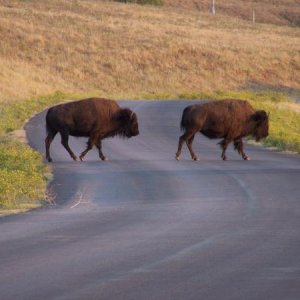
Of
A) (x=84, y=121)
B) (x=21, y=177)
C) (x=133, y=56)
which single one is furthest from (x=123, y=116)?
(x=133, y=56)

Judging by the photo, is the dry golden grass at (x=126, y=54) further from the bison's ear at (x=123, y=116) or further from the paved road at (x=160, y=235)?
the paved road at (x=160, y=235)

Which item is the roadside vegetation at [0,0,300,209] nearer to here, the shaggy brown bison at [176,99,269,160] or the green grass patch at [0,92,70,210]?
the shaggy brown bison at [176,99,269,160]

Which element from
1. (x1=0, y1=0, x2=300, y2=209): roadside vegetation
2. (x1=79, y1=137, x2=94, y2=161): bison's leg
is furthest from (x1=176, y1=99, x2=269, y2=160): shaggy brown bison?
(x1=0, y1=0, x2=300, y2=209): roadside vegetation

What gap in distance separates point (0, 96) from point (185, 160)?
36817 mm

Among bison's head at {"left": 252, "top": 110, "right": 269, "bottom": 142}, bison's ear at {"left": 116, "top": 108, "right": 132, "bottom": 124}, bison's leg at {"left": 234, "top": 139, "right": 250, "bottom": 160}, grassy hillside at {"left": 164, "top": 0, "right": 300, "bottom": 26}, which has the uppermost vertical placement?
→ bison's ear at {"left": 116, "top": 108, "right": 132, "bottom": 124}

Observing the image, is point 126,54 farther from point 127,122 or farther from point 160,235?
point 160,235

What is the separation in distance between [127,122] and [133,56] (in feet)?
194

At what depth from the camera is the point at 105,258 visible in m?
11.2

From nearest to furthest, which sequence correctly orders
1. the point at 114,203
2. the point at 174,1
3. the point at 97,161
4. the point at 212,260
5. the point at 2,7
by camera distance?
the point at 212,260 < the point at 114,203 < the point at 97,161 < the point at 2,7 < the point at 174,1

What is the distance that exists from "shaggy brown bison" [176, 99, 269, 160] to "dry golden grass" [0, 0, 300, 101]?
122ft

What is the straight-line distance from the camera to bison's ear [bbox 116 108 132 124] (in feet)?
88.4

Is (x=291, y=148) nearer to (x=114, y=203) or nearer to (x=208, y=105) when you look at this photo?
(x=208, y=105)

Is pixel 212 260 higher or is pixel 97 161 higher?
pixel 212 260

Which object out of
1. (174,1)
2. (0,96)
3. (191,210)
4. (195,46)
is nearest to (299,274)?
(191,210)
